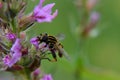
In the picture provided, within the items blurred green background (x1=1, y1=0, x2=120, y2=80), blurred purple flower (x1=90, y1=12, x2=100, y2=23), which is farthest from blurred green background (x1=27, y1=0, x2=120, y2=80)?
blurred purple flower (x1=90, y1=12, x2=100, y2=23)

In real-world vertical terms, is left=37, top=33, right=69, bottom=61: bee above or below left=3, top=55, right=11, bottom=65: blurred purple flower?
above

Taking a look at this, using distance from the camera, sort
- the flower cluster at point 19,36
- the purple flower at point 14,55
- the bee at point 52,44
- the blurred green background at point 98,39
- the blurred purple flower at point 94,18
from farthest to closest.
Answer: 1. the blurred green background at point 98,39
2. the blurred purple flower at point 94,18
3. the bee at point 52,44
4. the flower cluster at point 19,36
5. the purple flower at point 14,55

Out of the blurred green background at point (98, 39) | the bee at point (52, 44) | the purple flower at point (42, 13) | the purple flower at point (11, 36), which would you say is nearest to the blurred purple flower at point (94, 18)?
the blurred green background at point (98, 39)

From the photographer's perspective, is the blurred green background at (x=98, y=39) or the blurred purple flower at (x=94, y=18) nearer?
the blurred purple flower at (x=94, y=18)

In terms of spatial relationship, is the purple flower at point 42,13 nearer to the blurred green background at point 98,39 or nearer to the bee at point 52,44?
the bee at point 52,44

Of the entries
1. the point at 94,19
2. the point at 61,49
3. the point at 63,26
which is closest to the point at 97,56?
the point at 63,26

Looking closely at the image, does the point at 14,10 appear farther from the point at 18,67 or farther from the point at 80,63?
the point at 80,63

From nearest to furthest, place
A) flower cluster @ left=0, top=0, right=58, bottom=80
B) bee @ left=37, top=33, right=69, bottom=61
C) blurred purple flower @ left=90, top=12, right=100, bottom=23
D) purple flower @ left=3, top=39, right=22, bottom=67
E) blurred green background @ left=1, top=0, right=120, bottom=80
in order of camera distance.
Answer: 1. purple flower @ left=3, top=39, right=22, bottom=67
2. flower cluster @ left=0, top=0, right=58, bottom=80
3. bee @ left=37, top=33, right=69, bottom=61
4. blurred purple flower @ left=90, top=12, right=100, bottom=23
5. blurred green background @ left=1, top=0, right=120, bottom=80

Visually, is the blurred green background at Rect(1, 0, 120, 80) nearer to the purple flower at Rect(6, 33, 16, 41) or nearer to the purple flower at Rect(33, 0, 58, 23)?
the purple flower at Rect(33, 0, 58, 23)
